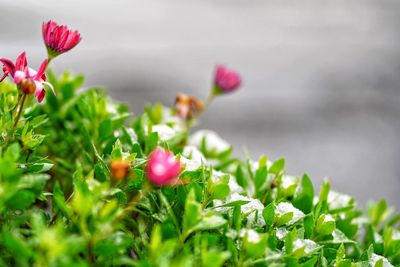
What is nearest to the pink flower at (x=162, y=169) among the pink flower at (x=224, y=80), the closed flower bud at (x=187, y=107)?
the closed flower bud at (x=187, y=107)

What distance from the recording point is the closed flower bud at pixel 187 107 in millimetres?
1664

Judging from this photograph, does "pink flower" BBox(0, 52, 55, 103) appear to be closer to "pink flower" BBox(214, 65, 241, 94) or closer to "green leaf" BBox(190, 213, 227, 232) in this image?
"green leaf" BBox(190, 213, 227, 232)

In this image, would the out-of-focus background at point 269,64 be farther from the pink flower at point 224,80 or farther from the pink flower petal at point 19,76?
the pink flower petal at point 19,76

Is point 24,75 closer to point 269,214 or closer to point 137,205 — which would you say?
point 137,205

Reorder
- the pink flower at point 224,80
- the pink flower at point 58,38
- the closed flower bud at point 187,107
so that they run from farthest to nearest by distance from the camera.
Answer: the pink flower at point 224,80 < the closed flower bud at point 187,107 < the pink flower at point 58,38

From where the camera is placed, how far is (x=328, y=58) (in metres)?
4.88

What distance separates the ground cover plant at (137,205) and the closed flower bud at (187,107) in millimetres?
305

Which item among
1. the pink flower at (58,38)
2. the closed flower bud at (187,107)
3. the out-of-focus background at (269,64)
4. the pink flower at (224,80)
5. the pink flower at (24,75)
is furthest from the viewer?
the out-of-focus background at (269,64)

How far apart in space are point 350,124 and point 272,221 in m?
3.35

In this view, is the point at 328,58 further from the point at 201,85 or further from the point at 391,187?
the point at 391,187

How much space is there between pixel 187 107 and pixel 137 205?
2.36 feet

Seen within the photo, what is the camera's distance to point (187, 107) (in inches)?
65.7

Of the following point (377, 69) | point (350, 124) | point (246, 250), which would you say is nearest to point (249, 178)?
point (246, 250)

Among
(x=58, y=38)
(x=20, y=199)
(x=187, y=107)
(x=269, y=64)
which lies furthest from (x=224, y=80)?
(x=269, y=64)
